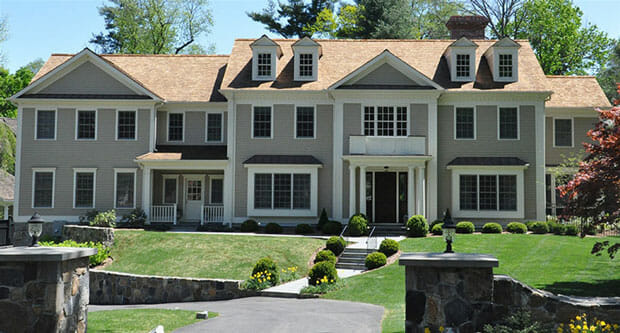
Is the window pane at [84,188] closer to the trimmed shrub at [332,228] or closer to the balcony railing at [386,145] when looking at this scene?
the trimmed shrub at [332,228]

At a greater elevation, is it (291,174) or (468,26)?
(468,26)

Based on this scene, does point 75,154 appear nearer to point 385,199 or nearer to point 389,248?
point 385,199

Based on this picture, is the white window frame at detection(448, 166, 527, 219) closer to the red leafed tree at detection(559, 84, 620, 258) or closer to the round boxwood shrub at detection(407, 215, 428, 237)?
the round boxwood shrub at detection(407, 215, 428, 237)

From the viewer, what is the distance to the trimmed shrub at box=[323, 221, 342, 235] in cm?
A: 2500

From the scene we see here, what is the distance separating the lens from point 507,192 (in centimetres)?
2683

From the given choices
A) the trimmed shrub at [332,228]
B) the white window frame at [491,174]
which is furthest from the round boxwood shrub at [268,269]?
the white window frame at [491,174]

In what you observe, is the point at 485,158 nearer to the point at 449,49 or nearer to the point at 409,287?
the point at 449,49

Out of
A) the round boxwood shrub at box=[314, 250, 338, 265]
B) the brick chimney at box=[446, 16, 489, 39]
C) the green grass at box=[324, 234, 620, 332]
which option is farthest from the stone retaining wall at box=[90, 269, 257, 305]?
the brick chimney at box=[446, 16, 489, 39]

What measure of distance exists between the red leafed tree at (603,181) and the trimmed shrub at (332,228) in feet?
42.7

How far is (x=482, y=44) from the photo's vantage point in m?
30.7

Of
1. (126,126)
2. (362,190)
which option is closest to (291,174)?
(362,190)

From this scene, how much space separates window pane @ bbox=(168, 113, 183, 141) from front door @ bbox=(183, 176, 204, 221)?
2.11 m

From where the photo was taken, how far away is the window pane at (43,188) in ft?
92.0

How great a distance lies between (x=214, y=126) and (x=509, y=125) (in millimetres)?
14413
